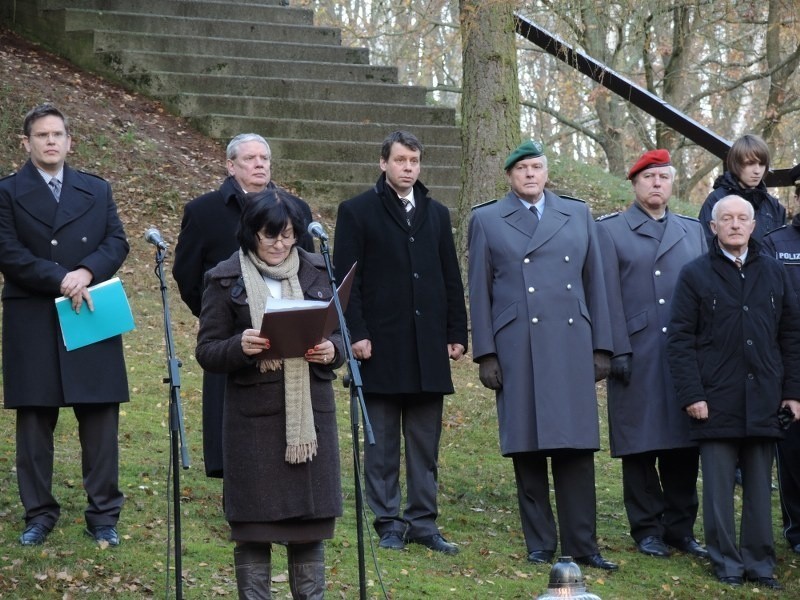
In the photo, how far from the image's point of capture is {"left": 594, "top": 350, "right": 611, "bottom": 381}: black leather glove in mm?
7426

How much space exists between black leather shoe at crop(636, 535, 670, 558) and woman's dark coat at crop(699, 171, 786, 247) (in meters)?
1.87

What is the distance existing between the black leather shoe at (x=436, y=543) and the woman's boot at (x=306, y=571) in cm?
Result: 200

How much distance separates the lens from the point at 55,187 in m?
7.18

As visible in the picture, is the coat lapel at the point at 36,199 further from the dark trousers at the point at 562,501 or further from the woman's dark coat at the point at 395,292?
the dark trousers at the point at 562,501

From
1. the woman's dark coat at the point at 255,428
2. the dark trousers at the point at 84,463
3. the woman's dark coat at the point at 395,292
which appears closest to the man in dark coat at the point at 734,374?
the woman's dark coat at the point at 395,292

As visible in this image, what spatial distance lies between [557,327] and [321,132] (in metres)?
9.28

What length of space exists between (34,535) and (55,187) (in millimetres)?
1882

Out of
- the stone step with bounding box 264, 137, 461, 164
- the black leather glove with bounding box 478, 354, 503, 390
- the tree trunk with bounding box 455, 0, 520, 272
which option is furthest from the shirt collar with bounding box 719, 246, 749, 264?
the stone step with bounding box 264, 137, 461, 164

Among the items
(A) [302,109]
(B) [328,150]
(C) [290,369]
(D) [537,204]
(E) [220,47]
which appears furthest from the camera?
(E) [220,47]

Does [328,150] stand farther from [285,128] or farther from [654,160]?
[654,160]

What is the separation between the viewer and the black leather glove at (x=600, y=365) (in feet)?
24.4

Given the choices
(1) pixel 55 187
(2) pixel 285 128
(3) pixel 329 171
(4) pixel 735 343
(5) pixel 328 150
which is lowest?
(4) pixel 735 343

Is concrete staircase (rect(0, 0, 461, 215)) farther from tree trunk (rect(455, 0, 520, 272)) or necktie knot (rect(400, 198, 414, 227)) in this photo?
necktie knot (rect(400, 198, 414, 227))

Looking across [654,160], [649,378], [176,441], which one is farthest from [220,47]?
[176,441]
